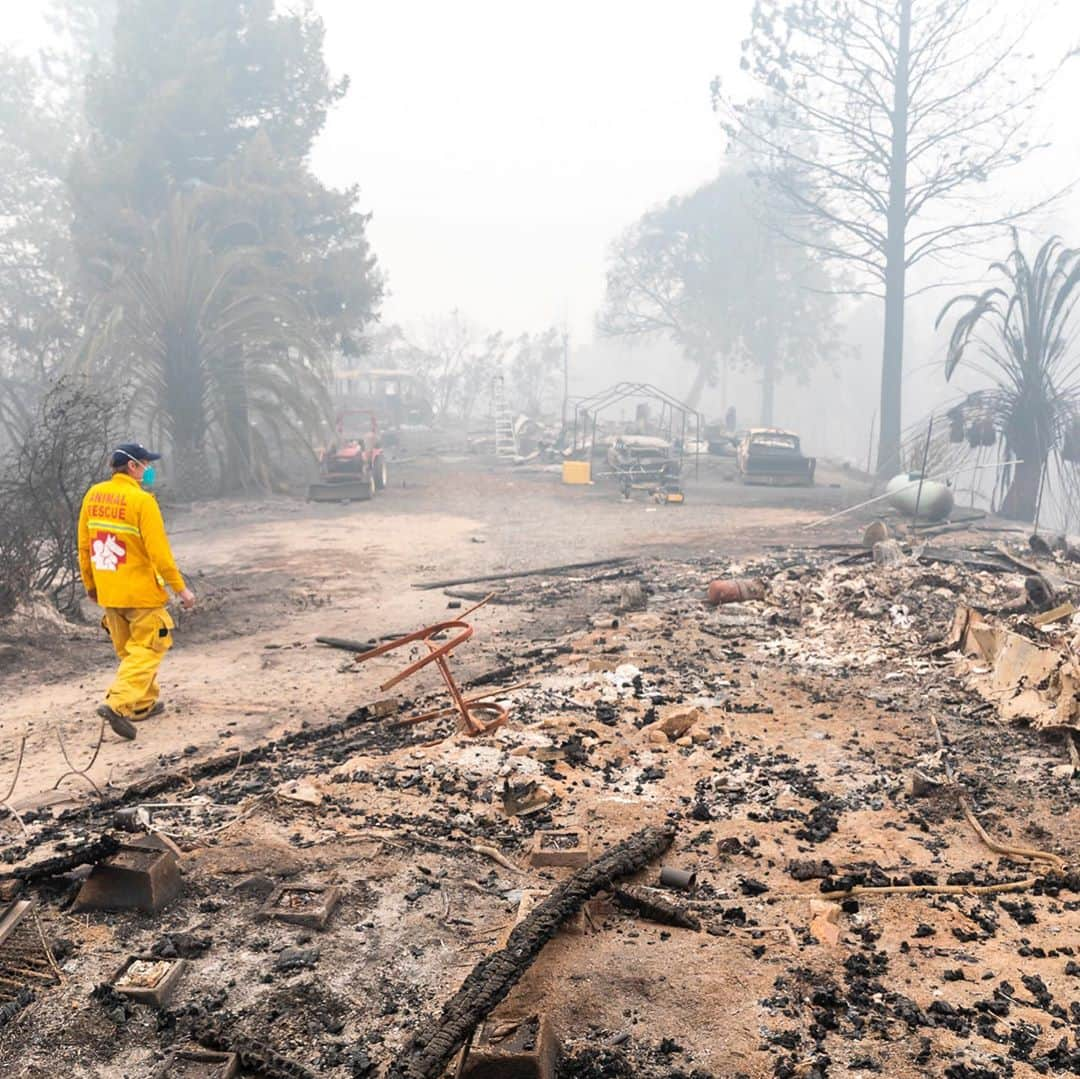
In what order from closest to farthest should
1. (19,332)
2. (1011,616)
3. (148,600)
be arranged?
(148,600) → (1011,616) → (19,332)

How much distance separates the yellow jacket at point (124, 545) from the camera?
19.8 ft

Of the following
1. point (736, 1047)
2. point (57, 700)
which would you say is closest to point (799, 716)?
point (736, 1047)

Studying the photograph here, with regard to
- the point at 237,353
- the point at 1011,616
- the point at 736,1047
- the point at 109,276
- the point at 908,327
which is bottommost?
the point at 736,1047

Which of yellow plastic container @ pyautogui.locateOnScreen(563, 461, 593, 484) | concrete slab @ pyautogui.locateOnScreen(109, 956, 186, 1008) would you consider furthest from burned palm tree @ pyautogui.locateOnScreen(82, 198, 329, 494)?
concrete slab @ pyautogui.locateOnScreen(109, 956, 186, 1008)

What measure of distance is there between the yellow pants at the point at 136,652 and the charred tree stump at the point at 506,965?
3639mm

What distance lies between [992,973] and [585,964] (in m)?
1.48

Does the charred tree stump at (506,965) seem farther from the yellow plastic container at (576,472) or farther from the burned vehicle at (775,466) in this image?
the burned vehicle at (775,466)

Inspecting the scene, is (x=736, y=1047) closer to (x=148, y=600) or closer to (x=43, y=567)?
(x=148, y=600)

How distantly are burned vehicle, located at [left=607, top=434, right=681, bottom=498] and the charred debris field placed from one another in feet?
50.1

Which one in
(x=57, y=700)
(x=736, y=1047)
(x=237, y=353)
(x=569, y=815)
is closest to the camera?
(x=736, y=1047)

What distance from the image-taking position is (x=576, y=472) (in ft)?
77.0

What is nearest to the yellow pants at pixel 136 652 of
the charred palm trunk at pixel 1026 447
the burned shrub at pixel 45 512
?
the burned shrub at pixel 45 512

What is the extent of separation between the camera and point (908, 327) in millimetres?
69000

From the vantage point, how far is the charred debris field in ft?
9.49
